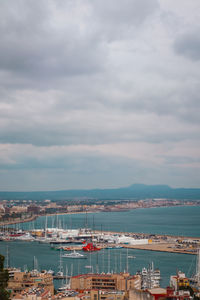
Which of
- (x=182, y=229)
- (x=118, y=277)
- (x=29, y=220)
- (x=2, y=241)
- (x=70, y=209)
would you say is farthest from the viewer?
(x=70, y=209)

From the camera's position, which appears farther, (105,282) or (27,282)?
(105,282)

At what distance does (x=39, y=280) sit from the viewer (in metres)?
11.8

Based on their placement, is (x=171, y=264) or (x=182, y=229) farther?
(x=182, y=229)

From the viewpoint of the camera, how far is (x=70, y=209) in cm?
6806

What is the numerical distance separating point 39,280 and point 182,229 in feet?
91.0

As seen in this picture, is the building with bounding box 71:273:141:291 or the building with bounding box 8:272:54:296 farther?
the building with bounding box 71:273:141:291

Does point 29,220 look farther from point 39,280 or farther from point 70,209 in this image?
point 39,280

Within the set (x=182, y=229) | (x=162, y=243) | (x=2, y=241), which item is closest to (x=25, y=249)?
Result: (x=2, y=241)

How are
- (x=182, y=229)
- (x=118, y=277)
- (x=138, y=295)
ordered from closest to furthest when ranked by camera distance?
(x=138, y=295) → (x=118, y=277) → (x=182, y=229)

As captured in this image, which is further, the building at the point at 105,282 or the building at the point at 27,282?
the building at the point at 105,282

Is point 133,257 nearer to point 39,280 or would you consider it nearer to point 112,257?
point 112,257

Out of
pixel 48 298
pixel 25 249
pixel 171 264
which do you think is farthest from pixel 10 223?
pixel 48 298

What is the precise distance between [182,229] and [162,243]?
11217 mm

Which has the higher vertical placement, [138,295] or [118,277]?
[138,295]
